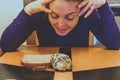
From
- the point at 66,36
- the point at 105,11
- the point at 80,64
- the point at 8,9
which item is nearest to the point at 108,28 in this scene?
the point at 105,11

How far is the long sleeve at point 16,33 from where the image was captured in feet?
4.63

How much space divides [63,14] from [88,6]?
0.53 feet

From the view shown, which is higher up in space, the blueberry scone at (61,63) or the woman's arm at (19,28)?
the woman's arm at (19,28)

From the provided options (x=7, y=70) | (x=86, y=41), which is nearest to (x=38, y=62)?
(x=7, y=70)

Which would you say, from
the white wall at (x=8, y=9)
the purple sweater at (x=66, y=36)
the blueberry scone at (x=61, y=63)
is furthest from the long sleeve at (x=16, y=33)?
the white wall at (x=8, y=9)

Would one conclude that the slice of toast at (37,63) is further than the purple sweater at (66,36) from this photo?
No

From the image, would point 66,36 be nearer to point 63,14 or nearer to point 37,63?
point 63,14

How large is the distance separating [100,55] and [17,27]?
0.49 metres

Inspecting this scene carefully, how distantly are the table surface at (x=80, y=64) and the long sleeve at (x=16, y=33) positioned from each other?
0.16 feet

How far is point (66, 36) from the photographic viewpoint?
148 centimetres

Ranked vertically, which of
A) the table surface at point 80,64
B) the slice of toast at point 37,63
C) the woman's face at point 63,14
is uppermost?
the woman's face at point 63,14

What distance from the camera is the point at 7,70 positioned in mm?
1082

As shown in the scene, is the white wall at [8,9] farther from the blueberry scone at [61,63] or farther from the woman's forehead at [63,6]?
the blueberry scone at [61,63]

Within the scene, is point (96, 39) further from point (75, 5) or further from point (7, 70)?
point (7, 70)
